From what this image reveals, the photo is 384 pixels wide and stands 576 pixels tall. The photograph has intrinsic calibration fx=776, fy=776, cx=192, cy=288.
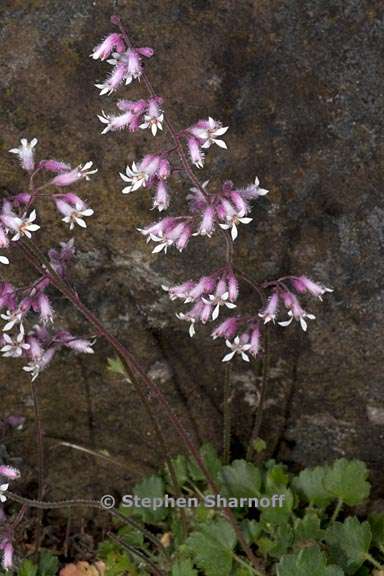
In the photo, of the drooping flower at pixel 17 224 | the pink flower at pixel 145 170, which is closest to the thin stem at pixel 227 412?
the pink flower at pixel 145 170

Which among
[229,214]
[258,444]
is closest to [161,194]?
[229,214]

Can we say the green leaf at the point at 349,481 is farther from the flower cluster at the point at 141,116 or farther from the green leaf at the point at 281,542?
the flower cluster at the point at 141,116

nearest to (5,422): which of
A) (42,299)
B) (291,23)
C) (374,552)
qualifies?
(42,299)

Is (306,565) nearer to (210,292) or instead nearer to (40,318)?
(210,292)

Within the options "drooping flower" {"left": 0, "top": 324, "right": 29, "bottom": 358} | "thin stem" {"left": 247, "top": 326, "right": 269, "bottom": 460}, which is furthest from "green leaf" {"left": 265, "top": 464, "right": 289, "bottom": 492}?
"drooping flower" {"left": 0, "top": 324, "right": 29, "bottom": 358}

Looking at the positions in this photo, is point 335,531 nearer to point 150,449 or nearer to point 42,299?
point 150,449
